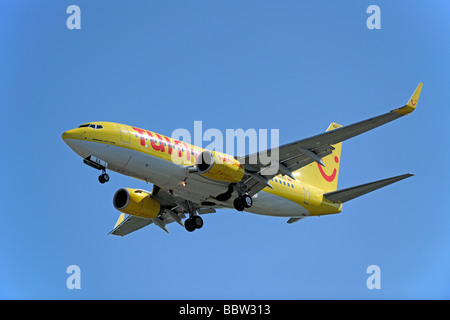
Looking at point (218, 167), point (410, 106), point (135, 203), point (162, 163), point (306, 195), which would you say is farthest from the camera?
point (306, 195)

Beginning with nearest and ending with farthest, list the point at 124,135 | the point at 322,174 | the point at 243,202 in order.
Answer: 1. the point at 124,135
2. the point at 243,202
3. the point at 322,174

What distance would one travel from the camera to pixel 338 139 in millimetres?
36188

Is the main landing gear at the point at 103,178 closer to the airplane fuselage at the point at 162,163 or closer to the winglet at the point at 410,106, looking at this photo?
the airplane fuselage at the point at 162,163

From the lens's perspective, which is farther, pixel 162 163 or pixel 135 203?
pixel 135 203

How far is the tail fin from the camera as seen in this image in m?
45.1

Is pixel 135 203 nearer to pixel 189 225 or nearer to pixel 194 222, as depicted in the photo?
pixel 189 225

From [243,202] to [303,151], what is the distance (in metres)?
4.86

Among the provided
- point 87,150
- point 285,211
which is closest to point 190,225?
point 285,211

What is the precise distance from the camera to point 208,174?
120 feet

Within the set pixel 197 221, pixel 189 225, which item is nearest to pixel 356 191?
pixel 197 221

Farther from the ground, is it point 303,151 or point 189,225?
point 303,151

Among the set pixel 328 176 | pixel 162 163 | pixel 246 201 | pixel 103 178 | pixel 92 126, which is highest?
pixel 92 126

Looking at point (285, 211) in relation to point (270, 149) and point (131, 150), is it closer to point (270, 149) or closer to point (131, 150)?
point (270, 149)

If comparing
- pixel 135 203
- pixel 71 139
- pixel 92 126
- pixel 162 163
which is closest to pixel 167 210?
pixel 135 203
